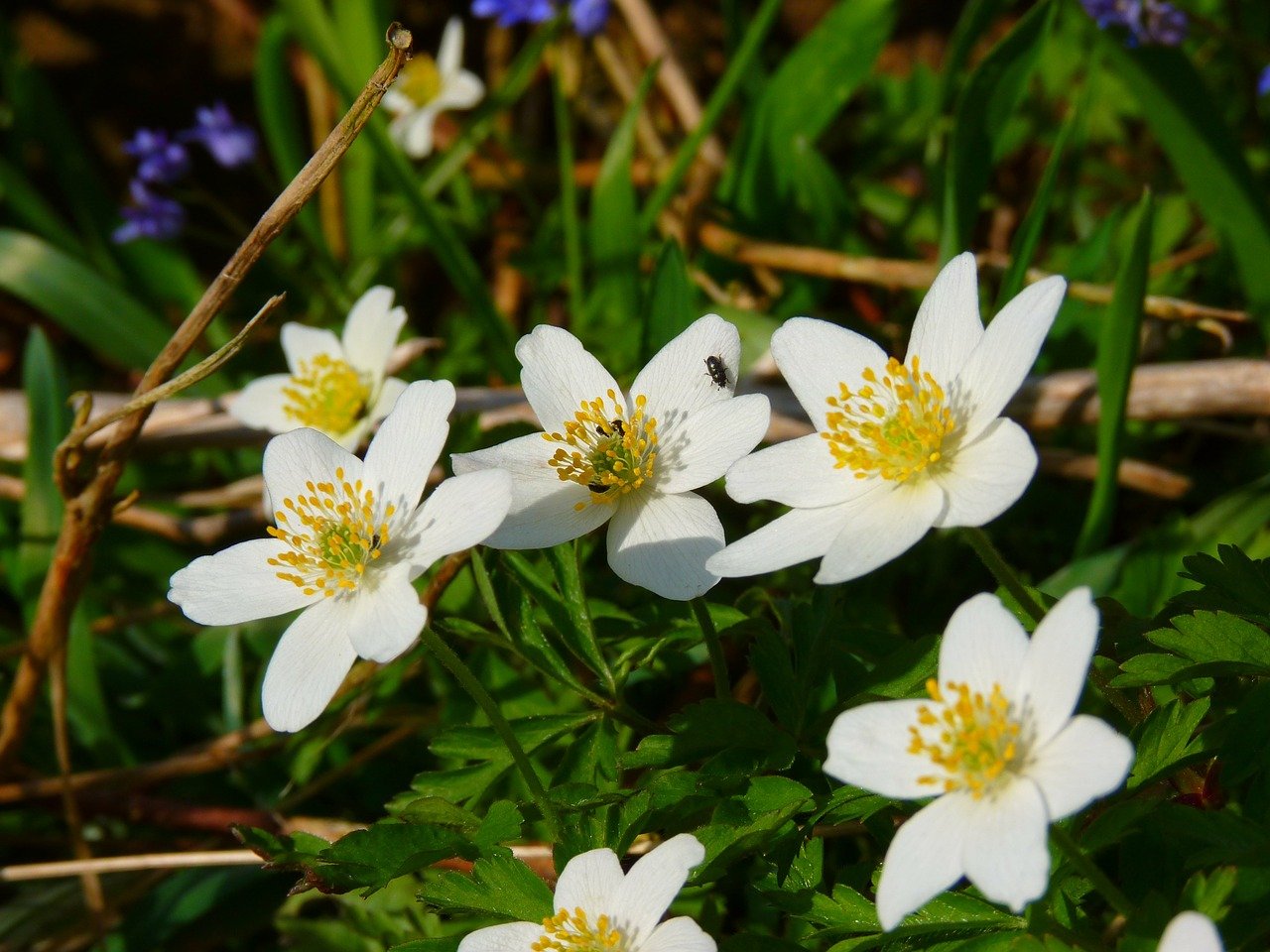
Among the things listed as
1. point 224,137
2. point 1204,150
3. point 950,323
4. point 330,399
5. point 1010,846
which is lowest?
point 1010,846

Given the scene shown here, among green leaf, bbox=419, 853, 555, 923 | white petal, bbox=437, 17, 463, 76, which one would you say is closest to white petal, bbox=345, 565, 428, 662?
green leaf, bbox=419, 853, 555, 923

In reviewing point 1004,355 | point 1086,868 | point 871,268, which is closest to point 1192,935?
point 1086,868

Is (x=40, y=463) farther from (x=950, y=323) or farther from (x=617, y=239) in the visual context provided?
(x=950, y=323)

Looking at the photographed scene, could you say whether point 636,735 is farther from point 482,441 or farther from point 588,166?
point 588,166

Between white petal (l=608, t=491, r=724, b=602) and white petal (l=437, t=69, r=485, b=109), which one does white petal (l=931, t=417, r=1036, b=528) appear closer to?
white petal (l=608, t=491, r=724, b=602)

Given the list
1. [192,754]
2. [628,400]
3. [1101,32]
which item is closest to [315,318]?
[192,754]

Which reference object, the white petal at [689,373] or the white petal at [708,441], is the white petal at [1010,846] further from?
the white petal at [689,373]

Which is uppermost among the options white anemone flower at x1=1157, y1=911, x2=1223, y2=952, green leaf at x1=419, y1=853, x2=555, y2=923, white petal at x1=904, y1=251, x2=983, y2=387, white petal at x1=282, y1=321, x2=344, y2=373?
white petal at x1=282, y1=321, x2=344, y2=373
